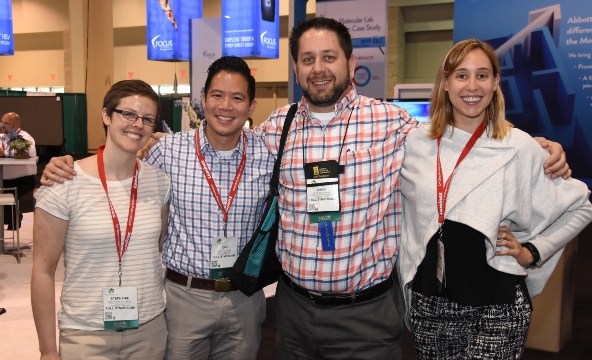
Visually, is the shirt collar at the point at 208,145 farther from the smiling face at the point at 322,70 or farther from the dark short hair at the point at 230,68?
the smiling face at the point at 322,70

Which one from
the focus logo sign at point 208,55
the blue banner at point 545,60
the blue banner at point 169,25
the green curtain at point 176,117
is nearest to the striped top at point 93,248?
the blue banner at point 545,60

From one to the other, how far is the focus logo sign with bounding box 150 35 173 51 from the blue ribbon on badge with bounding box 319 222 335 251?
467 inches

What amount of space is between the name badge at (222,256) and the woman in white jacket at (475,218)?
677mm

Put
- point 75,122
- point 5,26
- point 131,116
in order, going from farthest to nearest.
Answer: point 75,122, point 5,26, point 131,116

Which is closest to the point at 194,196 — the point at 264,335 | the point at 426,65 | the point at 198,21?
the point at 264,335

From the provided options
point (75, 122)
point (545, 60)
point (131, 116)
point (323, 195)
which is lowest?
point (323, 195)

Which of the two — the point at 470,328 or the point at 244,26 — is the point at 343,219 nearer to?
the point at 470,328

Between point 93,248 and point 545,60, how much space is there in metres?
5.47

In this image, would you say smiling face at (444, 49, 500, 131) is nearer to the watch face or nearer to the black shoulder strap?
the black shoulder strap

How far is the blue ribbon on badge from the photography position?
88.5 inches

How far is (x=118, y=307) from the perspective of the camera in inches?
80.5

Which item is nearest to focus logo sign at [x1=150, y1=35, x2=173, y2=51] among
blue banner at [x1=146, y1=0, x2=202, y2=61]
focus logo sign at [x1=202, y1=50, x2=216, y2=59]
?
blue banner at [x1=146, y1=0, x2=202, y2=61]

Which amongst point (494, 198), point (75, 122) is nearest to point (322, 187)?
point (494, 198)

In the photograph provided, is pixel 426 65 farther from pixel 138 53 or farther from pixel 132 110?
pixel 132 110
